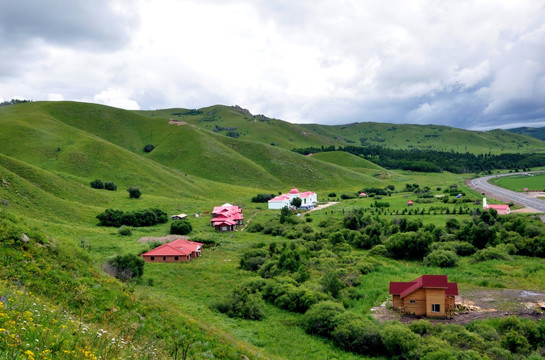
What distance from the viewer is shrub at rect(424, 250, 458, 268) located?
119ft

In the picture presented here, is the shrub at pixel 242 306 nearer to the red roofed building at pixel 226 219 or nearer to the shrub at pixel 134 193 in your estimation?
the red roofed building at pixel 226 219

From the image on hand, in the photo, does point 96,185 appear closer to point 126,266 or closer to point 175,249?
point 175,249

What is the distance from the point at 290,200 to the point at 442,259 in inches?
1867

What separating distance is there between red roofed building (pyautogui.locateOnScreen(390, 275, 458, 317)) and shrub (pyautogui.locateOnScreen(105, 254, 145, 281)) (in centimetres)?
2042

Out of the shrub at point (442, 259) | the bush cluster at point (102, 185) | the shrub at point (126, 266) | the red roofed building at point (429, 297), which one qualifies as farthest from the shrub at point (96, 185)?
the red roofed building at point (429, 297)

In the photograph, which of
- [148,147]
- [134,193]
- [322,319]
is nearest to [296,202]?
[134,193]

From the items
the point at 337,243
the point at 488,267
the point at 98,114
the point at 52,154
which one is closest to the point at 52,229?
the point at 337,243

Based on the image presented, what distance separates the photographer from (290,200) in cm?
8156

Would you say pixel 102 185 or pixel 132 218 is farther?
pixel 102 185

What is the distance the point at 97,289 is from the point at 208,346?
18.5 ft

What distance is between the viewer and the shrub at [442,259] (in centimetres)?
3622

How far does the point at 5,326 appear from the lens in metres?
6.71

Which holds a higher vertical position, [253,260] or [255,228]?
[255,228]

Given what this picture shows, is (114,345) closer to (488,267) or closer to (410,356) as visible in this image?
(410,356)
